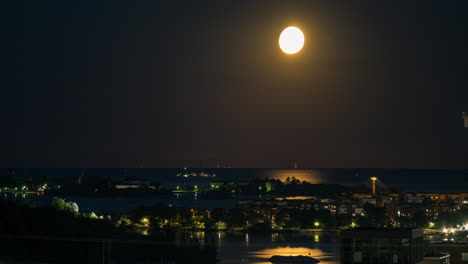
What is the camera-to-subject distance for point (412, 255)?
459cm

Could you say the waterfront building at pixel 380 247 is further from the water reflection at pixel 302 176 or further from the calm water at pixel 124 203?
the water reflection at pixel 302 176

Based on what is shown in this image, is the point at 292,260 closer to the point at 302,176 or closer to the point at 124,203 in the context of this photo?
the point at 124,203

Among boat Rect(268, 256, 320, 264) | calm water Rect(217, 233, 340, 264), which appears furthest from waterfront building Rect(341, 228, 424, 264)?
boat Rect(268, 256, 320, 264)

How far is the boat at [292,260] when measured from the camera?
17.9 metres

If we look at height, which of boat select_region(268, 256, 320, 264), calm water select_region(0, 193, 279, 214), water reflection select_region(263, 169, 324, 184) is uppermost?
water reflection select_region(263, 169, 324, 184)

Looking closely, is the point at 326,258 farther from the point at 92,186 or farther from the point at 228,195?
the point at 92,186

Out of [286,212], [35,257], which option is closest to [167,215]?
[286,212]

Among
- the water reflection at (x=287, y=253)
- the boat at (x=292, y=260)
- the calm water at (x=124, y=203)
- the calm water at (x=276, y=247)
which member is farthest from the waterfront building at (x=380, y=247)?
the calm water at (x=124, y=203)

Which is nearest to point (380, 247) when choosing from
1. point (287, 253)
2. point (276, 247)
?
point (287, 253)

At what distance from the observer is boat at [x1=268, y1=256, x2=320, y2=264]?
17.9 metres

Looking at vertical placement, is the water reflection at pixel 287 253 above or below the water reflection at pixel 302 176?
below

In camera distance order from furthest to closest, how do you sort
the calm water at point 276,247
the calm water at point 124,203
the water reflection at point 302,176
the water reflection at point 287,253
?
the water reflection at point 302,176, the calm water at point 124,203, the calm water at point 276,247, the water reflection at point 287,253

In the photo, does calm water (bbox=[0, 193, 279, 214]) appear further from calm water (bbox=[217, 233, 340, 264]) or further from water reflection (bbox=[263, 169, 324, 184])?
water reflection (bbox=[263, 169, 324, 184])

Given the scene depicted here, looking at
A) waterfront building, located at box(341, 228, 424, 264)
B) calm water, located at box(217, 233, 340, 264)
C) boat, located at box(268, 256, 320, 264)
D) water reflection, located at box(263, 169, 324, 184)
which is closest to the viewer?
waterfront building, located at box(341, 228, 424, 264)
